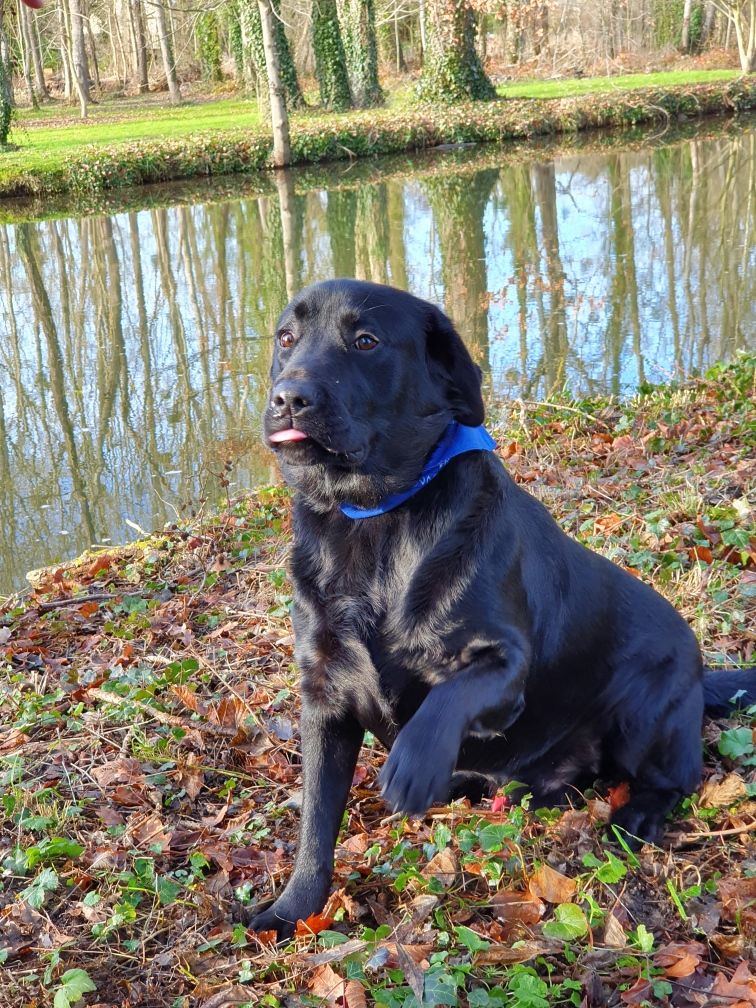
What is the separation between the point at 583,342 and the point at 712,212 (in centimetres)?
689

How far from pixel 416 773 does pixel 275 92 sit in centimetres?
2244

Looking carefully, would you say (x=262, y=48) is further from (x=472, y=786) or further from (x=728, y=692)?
(x=472, y=786)

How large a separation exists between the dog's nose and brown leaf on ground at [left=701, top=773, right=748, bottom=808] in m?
1.74

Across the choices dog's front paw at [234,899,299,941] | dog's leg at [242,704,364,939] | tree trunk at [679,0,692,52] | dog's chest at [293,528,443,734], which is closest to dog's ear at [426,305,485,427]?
dog's chest at [293,528,443,734]

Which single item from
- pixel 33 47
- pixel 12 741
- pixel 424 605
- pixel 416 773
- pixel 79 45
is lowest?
pixel 12 741

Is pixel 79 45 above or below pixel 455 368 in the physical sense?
above

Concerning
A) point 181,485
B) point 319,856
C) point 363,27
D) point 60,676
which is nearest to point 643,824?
point 319,856

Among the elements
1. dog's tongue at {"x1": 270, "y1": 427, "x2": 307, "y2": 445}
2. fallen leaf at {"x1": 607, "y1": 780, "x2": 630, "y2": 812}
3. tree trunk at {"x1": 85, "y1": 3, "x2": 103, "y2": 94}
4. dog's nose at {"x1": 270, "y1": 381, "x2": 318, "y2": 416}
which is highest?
tree trunk at {"x1": 85, "y1": 3, "x2": 103, "y2": 94}

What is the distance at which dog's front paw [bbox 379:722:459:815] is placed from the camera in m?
2.46

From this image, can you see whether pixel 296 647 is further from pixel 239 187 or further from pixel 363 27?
pixel 363 27

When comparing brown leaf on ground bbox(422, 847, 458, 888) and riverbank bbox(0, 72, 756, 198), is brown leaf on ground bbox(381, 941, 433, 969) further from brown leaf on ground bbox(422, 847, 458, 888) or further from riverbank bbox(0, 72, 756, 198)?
riverbank bbox(0, 72, 756, 198)

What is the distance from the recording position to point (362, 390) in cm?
285

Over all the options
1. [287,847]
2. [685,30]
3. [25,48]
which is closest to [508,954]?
[287,847]

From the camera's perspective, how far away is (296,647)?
293 centimetres
